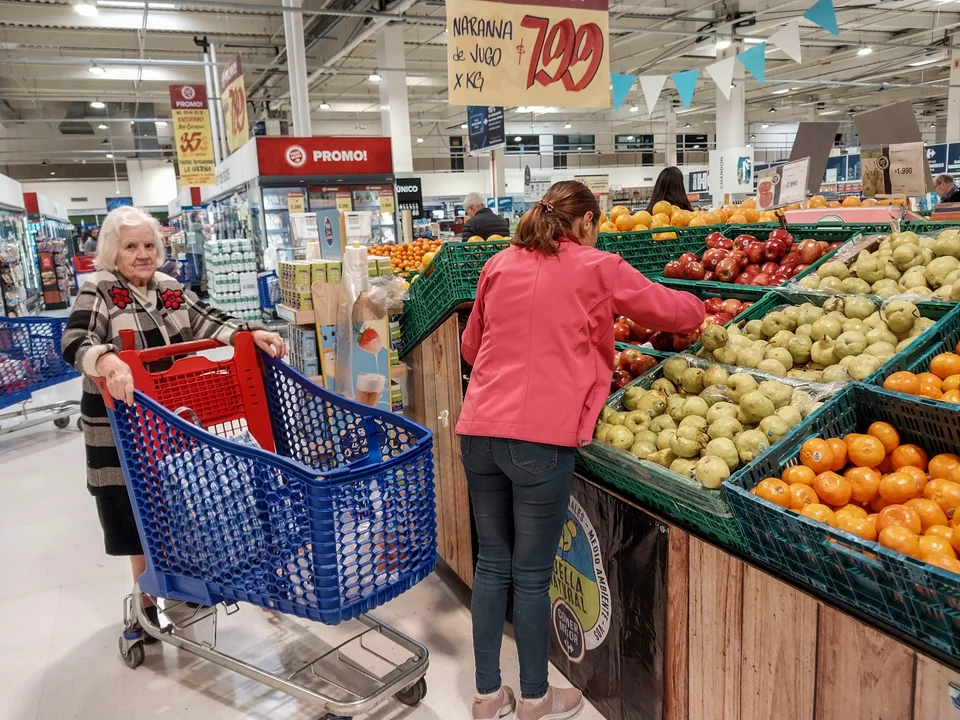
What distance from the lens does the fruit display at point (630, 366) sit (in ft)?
8.03

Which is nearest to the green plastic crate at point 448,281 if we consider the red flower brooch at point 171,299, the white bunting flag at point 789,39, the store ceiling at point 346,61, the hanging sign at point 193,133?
the red flower brooch at point 171,299

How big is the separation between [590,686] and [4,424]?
6.03 m

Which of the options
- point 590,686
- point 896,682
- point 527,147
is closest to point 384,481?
point 590,686

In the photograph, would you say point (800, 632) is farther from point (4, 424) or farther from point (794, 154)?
point (4, 424)

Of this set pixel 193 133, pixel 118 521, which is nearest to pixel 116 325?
pixel 118 521

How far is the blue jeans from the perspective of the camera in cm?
204

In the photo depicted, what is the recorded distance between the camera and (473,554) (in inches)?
119

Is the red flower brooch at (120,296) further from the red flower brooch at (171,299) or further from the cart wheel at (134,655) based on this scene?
the cart wheel at (134,655)

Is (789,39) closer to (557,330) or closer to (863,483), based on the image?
(557,330)

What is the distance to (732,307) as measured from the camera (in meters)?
2.63

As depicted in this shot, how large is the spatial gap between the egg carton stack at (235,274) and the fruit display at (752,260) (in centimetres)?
950

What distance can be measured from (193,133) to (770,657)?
13862 mm

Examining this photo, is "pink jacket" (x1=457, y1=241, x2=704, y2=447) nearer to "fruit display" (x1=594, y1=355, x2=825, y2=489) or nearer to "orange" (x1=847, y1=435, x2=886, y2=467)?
"fruit display" (x1=594, y1=355, x2=825, y2=489)

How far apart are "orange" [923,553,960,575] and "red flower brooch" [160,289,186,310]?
254cm
